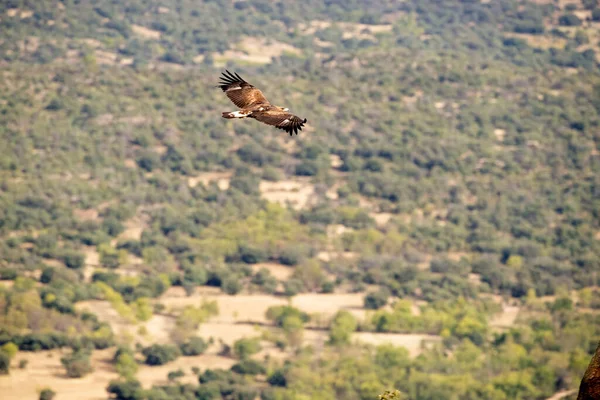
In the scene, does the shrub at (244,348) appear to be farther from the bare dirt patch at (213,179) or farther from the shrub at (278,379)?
the bare dirt patch at (213,179)

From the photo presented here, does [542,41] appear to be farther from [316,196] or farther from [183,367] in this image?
[183,367]

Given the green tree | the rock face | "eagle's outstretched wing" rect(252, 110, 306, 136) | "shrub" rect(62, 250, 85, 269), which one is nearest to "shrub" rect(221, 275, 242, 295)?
"shrub" rect(62, 250, 85, 269)

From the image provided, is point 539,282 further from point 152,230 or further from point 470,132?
point 470,132

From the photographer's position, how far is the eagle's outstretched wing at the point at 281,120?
26.5 meters

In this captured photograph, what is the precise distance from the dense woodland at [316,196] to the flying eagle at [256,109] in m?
46.3

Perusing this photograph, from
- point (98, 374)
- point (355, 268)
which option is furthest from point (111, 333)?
point (355, 268)

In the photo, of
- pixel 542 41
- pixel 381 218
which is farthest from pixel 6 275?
pixel 542 41

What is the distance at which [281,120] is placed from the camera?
2684 cm

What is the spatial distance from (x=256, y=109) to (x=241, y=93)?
1902 mm

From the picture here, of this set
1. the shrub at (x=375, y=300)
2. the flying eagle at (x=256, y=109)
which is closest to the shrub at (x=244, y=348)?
the shrub at (x=375, y=300)

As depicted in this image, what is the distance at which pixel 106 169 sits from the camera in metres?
123

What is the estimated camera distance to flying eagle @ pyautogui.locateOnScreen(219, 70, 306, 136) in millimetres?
26625

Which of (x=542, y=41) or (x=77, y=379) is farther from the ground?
(x=542, y=41)

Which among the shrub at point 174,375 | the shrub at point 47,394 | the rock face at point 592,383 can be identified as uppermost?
the rock face at point 592,383
